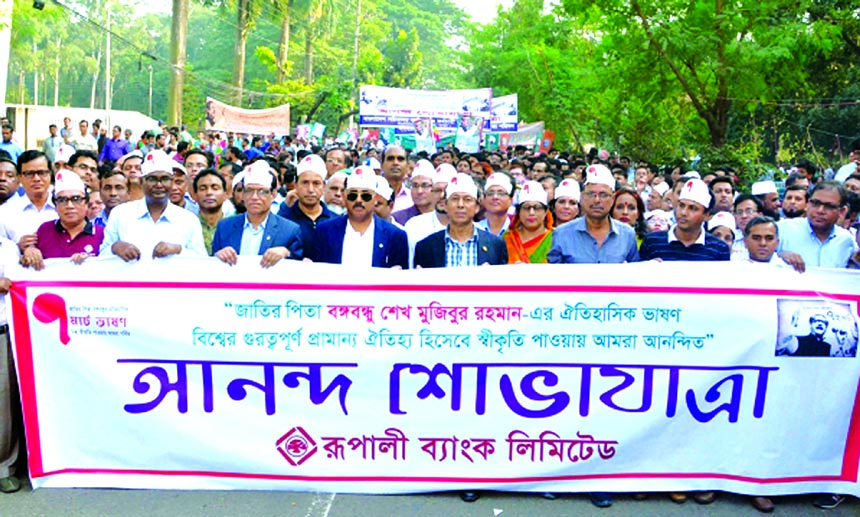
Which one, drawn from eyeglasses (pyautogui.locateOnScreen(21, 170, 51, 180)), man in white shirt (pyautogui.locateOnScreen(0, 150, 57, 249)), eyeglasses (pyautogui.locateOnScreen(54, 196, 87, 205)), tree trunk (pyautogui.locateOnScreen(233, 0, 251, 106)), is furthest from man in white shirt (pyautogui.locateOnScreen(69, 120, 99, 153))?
tree trunk (pyautogui.locateOnScreen(233, 0, 251, 106))

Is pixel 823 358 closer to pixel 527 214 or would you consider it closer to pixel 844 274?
pixel 844 274

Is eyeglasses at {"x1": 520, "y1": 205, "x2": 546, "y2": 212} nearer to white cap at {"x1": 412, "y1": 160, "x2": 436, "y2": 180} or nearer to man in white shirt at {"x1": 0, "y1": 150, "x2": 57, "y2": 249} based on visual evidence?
white cap at {"x1": 412, "y1": 160, "x2": 436, "y2": 180}

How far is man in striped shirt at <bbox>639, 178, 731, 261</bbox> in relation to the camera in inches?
226

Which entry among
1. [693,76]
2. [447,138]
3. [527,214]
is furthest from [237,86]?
[527,214]

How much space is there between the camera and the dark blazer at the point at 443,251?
576cm

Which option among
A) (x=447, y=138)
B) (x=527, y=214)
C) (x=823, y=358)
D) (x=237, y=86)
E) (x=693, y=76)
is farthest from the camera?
(x=237, y=86)

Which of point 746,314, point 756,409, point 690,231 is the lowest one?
point 756,409

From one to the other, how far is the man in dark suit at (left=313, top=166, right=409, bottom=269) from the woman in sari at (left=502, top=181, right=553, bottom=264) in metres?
0.91

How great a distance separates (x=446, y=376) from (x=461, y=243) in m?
1.07

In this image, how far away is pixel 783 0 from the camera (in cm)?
1731

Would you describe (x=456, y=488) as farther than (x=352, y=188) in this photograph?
No

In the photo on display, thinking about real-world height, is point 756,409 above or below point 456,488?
above

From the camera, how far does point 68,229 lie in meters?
5.53

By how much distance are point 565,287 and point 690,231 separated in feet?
4.01
